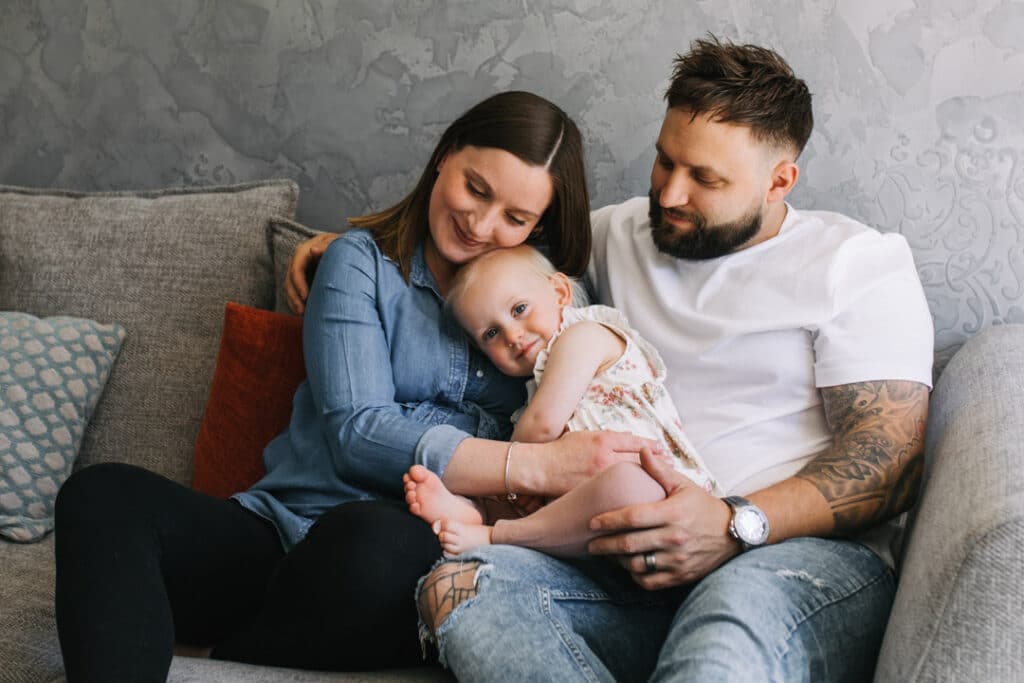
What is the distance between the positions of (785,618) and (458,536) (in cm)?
48

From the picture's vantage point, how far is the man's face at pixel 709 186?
1.58m

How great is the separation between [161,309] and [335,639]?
37.9 inches

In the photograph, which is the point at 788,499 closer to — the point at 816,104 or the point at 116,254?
the point at 816,104

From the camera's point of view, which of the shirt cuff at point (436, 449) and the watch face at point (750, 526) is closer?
the watch face at point (750, 526)

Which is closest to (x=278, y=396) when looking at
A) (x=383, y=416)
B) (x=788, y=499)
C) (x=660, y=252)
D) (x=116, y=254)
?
(x=383, y=416)

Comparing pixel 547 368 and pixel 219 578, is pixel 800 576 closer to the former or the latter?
pixel 547 368

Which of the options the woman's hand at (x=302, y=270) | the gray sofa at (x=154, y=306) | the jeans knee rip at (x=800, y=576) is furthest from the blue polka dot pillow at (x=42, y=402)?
the jeans knee rip at (x=800, y=576)

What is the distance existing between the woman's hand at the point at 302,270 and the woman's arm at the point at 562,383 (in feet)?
1.63

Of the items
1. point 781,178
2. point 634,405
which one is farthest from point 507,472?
point 781,178

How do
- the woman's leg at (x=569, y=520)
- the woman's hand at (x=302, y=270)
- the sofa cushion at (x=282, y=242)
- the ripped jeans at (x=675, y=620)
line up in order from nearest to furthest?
the ripped jeans at (x=675, y=620), the woman's leg at (x=569, y=520), the woman's hand at (x=302, y=270), the sofa cushion at (x=282, y=242)

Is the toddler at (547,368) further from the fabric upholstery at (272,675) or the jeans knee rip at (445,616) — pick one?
the fabric upholstery at (272,675)

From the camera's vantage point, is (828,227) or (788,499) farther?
(828,227)

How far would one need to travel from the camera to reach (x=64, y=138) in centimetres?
241

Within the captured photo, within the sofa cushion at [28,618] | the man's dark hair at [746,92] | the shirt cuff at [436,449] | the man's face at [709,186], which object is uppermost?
the man's dark hair at [746,92]
